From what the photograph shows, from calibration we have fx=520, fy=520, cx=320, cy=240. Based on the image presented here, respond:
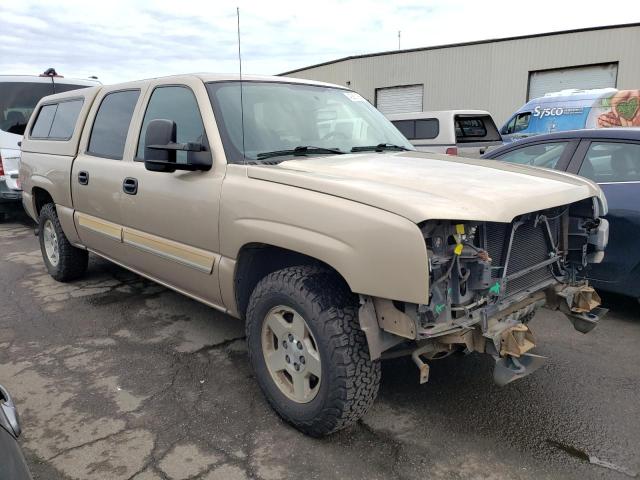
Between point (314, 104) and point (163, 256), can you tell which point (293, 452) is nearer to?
point (163, 256)

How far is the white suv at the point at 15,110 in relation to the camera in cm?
859

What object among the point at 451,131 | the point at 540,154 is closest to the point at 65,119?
the point at 540,154

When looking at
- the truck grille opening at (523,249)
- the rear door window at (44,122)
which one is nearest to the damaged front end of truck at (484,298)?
the truck grille opening at (523,249)

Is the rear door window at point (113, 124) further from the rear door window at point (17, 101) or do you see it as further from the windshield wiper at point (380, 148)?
the rear door window at point (17, 101)

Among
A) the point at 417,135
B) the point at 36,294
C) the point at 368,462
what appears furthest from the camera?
the point at 417,135

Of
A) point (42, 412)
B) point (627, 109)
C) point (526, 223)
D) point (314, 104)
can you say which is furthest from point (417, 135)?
point (42, 412)

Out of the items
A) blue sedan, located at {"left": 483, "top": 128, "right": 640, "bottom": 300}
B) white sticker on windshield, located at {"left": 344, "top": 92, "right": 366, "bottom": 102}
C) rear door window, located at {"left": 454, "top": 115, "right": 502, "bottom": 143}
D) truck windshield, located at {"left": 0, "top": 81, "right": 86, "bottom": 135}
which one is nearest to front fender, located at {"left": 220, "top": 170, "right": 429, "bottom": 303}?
white sticker on windshield, located at {"left": 344, "top": 92, "right": 366, "bottom": 102}

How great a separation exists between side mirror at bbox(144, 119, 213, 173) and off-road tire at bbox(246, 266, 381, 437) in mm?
907

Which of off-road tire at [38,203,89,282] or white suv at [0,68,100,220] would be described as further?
white suv at [0,68,100,220]

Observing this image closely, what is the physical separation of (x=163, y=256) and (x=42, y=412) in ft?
3.96

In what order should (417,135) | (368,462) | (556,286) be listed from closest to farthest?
1. (368,462)
2. (556,286)
3. (417,135)

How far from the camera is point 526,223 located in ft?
9.11

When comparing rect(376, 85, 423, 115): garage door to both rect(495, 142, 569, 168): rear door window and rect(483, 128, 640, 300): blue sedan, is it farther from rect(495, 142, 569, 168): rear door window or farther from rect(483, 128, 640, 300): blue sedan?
rect(483, 128, 640, 300): blue sedan

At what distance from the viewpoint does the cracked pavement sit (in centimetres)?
257
